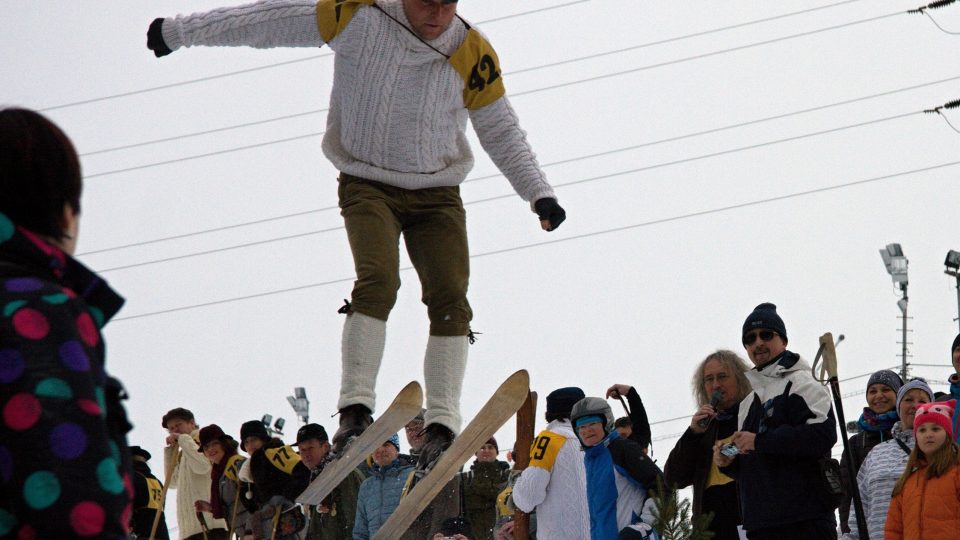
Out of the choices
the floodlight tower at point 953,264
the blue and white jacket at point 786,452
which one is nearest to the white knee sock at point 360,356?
the blue and white jacket at point 786,452

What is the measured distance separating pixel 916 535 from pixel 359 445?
8.99 feet

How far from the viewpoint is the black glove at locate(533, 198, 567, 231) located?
22.8 ft

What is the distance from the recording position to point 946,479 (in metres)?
6.23

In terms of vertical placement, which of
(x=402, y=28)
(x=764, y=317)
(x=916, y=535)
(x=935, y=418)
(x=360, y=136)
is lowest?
(x=916, y=535)

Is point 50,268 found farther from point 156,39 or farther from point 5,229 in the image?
point 156,39

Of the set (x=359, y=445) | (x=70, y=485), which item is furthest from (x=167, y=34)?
(x=70, y=485)

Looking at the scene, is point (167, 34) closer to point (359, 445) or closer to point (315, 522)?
point (359, 445)

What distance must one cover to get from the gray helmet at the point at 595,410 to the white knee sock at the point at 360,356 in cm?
129

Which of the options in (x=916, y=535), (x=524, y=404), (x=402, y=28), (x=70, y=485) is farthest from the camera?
(x=524, y=404)

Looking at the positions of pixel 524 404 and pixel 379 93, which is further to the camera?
pixel 524 404

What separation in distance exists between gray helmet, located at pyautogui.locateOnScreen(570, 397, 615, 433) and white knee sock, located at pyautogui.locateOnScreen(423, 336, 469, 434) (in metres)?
0.74

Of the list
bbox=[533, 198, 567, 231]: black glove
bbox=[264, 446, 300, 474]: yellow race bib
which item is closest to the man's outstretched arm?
bbox=[533, 198, 567, 231]: black glove

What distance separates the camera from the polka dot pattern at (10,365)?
2.24 m

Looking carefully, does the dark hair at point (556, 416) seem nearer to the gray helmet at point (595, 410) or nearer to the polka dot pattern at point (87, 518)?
the gray helmet at point (595, 410)
